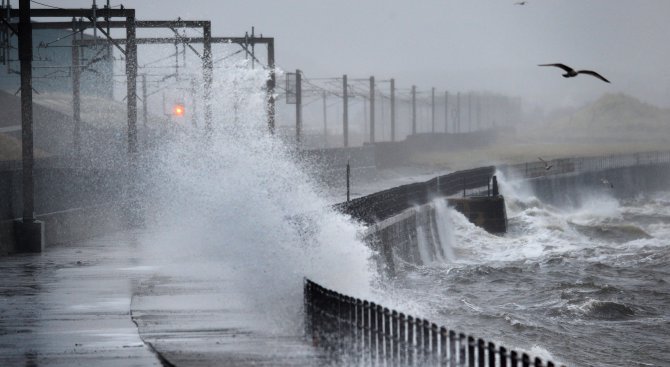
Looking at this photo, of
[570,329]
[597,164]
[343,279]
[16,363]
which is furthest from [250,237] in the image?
[597,164]

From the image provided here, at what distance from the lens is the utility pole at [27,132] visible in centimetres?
2855

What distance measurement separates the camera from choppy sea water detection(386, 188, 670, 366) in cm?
2434

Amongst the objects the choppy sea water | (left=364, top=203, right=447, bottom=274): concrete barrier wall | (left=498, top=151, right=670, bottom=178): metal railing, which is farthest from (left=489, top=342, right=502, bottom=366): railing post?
(left=498, top=151, right=670, bottom=178): metal railing

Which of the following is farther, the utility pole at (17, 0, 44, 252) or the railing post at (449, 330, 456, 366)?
the utility pole at (17, 0, 44, 252)

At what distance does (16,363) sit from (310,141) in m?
121

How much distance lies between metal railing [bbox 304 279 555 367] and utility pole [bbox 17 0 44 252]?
15.0 meters

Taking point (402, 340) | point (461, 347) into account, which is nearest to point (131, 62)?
point (402, 340)

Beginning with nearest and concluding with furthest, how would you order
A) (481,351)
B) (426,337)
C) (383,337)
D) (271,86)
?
1. (481,351)
2. (426,337)
3. (383,337)
4. (271,86)

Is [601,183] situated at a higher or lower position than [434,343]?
lower

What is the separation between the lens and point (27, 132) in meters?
28.8

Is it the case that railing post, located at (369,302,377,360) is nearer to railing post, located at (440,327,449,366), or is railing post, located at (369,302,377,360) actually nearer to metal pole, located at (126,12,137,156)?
railing post, located at (440,327,449,366)

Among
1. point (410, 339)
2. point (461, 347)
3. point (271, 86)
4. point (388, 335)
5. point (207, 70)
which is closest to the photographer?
point (461, 347)

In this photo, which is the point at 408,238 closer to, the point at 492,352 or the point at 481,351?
the point at 481,351

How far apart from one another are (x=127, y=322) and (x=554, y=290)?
19.8 metres
